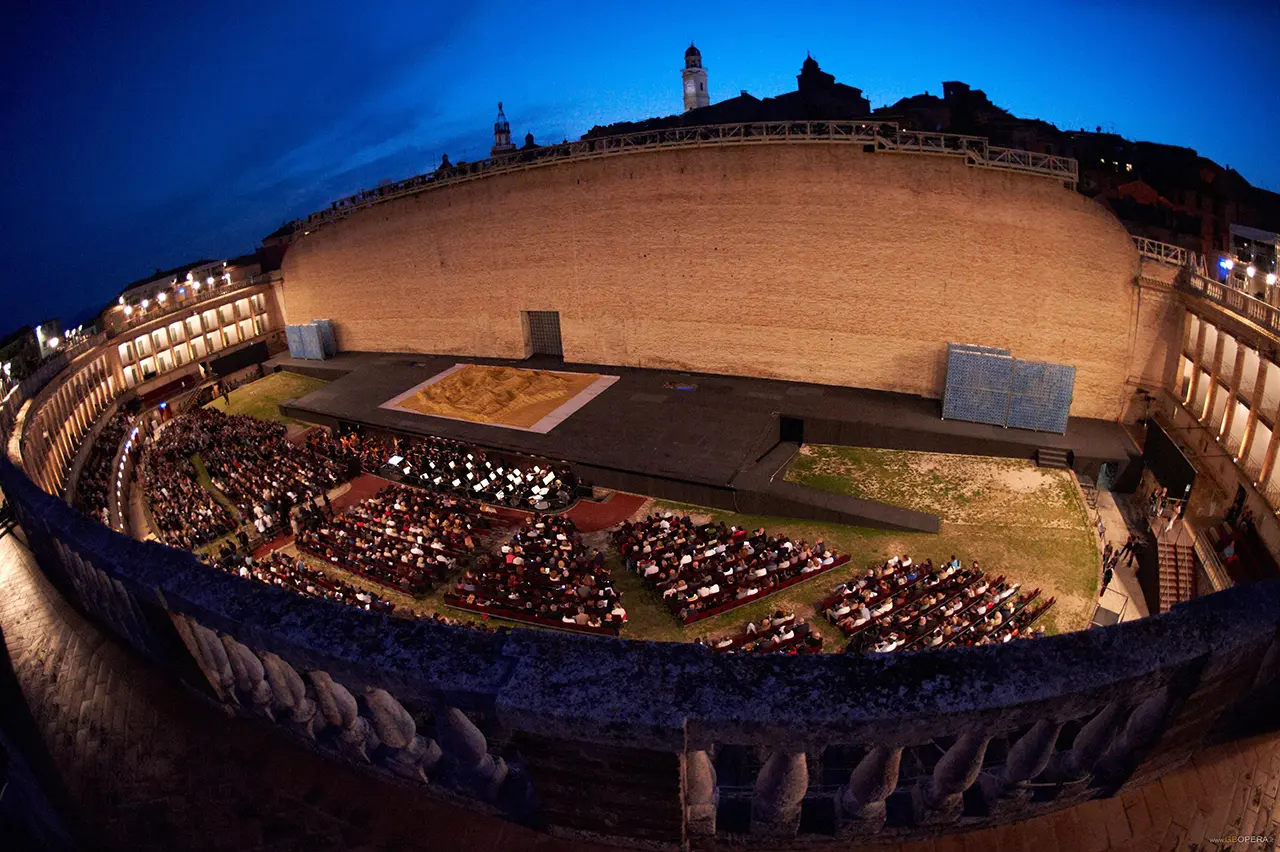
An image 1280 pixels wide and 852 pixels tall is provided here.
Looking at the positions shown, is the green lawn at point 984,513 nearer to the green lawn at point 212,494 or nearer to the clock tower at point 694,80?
the green lawn at point 212,494

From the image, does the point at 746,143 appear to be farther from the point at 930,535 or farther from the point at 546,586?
the point at 546,586

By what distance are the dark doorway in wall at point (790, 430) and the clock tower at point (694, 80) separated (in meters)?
56.1

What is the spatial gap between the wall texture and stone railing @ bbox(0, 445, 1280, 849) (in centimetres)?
1798

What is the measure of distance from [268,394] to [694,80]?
55284mm

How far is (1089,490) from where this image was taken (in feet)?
54.9

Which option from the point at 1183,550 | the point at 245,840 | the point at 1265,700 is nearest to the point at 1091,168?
→ the point at 1183,550

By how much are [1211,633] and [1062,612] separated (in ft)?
39.9

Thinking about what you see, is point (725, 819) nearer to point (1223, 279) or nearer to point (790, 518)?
point (790, 518)

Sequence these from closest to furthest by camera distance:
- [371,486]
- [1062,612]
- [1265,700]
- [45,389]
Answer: [1265,700], [1062,612], [45,389], [371,486]

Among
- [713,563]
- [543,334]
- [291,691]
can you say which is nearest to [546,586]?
[713,563]

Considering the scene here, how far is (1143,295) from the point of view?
17.1 metres

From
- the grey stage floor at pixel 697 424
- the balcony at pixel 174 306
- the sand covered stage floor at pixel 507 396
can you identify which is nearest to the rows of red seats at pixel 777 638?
the grey stage floor at pixel 697 424

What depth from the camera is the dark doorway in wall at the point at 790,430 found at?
66.1ft

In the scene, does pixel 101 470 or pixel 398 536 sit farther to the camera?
pixel 101 470
